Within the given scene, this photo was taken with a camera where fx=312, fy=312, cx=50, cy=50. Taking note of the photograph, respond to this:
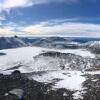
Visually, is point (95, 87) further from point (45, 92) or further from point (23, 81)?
point (23, 81)

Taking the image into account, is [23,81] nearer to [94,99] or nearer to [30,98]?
[30,98]

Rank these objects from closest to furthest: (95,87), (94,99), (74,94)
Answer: (94,99) → (74,94) → (95,87)

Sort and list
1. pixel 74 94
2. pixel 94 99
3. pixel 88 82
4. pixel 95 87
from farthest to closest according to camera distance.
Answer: pixel 88 82, pixel 95 87, pixel 74 94, pixel 94 99

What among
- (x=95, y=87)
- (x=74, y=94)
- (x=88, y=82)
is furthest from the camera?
(x=88, y=82)

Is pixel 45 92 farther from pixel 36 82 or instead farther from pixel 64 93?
pixel 36 82

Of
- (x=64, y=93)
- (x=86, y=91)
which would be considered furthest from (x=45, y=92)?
(x=86, y=91)

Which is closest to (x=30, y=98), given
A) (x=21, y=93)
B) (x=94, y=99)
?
(x=21, y=93)

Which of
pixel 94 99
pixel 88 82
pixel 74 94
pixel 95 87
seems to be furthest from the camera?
pixel 88 82

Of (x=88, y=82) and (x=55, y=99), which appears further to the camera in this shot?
(x=88, y=82)

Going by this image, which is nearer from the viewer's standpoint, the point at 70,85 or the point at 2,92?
the point at 2,92
